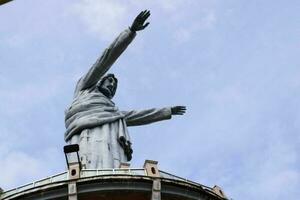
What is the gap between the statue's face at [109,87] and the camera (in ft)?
160

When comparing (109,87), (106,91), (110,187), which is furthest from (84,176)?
(109,87)

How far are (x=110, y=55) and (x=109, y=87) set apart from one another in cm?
203

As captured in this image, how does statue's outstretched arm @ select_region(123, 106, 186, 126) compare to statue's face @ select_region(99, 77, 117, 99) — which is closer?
statue's outstretched arm @ select_region(123, 106, 186, 126)

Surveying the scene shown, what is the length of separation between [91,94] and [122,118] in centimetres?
264

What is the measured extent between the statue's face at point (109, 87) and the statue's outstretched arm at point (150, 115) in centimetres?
181

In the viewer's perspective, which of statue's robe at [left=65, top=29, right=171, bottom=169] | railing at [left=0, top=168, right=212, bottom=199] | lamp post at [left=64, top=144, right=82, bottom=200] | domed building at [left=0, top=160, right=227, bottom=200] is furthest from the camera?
statue's robe at [left=65, top=29, right=171, bottom=169]

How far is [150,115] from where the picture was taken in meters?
49.5

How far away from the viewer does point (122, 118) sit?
46.4 meters

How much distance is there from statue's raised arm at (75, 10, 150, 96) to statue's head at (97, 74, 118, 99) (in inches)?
14.5

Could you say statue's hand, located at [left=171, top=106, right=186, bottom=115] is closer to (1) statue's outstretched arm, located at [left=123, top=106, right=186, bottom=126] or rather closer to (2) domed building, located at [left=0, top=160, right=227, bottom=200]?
(1) statue's outstretched arm, located at [left=123, top=106, right=186, bottom=126]

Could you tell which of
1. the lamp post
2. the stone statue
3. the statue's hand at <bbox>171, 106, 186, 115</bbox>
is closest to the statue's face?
the stone statue

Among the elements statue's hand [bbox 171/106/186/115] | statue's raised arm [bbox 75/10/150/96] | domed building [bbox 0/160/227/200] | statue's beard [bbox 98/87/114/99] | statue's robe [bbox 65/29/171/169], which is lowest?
domed building [bbox 0/160/227/200]

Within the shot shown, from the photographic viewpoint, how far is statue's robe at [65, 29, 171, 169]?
42.5m

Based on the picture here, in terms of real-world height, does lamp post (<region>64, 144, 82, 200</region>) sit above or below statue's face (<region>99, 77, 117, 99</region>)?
below
